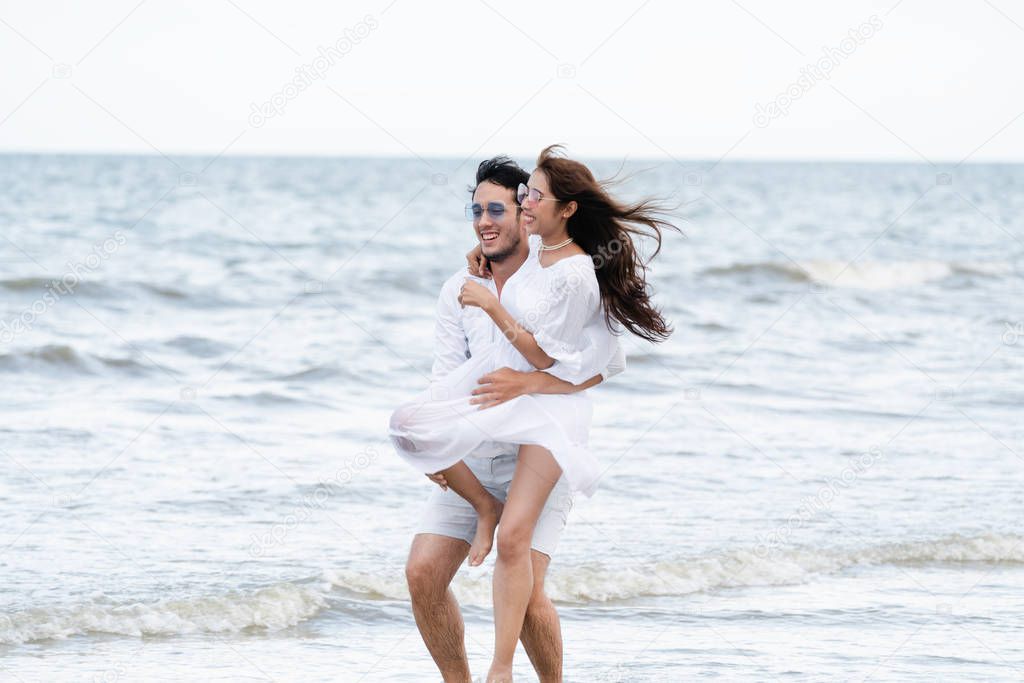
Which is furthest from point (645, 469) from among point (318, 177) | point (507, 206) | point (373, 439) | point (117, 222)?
point (318, 177)

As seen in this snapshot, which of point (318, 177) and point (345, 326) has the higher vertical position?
point (318, 177)

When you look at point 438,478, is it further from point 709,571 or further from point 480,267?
point 709,571

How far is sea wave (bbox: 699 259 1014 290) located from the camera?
22312 mm

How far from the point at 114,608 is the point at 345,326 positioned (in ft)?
29.3

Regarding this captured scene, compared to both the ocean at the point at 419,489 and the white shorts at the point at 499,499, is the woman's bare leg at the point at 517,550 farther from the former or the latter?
the ocean at the point at 419,489

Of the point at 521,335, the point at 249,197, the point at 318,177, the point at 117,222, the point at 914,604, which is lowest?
the point at 914,604

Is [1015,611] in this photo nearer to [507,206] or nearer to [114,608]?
[507,206]

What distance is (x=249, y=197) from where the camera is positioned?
139 feet

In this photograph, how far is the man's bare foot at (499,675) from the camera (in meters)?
4.02

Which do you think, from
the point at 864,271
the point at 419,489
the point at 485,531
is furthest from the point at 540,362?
the point at 864,271

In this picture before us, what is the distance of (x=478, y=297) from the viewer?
3914mm

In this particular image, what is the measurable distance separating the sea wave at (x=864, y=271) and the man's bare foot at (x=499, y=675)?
18.0 meters

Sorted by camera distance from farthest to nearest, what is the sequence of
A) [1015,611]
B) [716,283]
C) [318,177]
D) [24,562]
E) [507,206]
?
[318,177], [716,283], [24,562], [1015,611], [507,206]

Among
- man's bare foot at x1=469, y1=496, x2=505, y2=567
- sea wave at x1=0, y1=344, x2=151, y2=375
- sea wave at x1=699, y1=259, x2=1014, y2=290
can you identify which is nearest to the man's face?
man's bare foot at x1=469, y1=496, x2=505, y2=567
